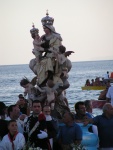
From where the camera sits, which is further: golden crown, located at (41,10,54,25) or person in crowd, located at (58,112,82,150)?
golden crown, located at (41,10,54,25)

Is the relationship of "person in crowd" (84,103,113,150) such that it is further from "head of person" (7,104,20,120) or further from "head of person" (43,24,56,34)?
"head of person" (43,24,56,34)

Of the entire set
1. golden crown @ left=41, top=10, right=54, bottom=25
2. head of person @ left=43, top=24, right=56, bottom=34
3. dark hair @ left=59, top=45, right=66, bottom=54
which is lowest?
dark hair @ left=59, top=45, right=66, bottom=54

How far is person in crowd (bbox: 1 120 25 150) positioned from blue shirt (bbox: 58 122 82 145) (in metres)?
1.34

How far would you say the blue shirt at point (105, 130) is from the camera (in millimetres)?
14039

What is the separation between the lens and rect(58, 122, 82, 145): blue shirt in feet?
43.0

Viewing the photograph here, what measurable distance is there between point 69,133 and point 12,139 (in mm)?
1482

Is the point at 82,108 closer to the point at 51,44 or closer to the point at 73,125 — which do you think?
the point at 73,125

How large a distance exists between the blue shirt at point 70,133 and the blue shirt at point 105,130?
0.95m

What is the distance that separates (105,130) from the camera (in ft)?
46.1

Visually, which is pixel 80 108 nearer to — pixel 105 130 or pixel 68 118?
pixel 105 130

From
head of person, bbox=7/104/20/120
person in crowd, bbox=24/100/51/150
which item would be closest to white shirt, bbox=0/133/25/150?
person in crowd, bbox=24/100/51/150

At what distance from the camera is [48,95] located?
655 inches

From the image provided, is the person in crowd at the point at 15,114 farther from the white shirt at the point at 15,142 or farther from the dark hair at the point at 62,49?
the dark hair at the point at 62,49

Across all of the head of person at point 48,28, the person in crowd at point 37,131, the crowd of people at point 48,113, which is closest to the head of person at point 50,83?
the crowd of people at point 48,113
